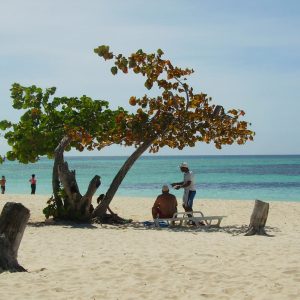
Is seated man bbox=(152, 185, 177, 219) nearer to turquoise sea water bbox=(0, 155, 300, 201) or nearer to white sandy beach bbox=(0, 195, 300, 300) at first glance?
white sandy beach bbox=(0, 195, 300, 300)

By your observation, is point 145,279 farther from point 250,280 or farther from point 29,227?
point 29,227

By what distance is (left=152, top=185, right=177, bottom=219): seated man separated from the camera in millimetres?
16688

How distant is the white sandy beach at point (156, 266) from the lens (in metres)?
8.00

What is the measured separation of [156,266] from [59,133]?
33.2 feet

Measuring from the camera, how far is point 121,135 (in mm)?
17969

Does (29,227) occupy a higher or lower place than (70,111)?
lower

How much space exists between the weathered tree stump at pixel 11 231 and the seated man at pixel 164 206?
7.51 meters

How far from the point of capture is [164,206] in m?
16.7

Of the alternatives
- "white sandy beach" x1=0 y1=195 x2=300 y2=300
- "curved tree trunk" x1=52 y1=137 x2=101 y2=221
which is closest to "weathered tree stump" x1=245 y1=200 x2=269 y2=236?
"white sandy beach" x1=0 y1=195 x2=300 y2=300

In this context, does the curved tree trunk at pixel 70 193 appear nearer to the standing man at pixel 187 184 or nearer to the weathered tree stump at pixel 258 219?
the standing man at pixel 187 184

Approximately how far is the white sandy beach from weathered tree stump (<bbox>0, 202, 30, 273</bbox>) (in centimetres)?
37

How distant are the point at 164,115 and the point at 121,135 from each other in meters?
1.50

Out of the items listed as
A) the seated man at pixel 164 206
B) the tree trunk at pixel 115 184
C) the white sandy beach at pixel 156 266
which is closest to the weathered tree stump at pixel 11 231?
the white sandy beach at pixel 156 266

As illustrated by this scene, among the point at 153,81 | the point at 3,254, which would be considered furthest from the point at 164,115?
the point at 3,254
